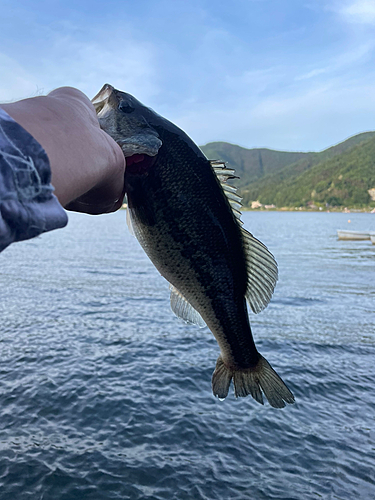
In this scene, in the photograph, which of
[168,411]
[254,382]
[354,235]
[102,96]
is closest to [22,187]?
[102,96]

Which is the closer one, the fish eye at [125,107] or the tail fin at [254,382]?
the fish eye at [125,107]

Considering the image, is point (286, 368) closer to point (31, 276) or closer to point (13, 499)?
point (13, 499)

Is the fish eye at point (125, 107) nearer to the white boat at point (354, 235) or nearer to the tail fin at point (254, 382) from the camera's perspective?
the tail fin at point (254, 382)

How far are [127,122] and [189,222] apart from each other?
2.62 feet

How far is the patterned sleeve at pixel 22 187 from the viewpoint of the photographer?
1.05 metres

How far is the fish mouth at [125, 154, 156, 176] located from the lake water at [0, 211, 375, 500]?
595cm

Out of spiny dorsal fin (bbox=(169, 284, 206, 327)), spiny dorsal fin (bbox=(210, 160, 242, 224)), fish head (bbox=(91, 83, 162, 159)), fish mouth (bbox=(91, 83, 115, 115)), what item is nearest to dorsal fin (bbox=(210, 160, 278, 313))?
spiny dorsal fin (bbox=(210, 160, 242, 224))

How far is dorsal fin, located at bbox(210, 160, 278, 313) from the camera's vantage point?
2.89m

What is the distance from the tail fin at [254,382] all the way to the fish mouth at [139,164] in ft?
6.83

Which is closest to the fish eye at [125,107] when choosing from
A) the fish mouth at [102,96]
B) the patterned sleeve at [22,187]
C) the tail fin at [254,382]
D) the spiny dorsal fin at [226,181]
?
the fish mouth at [102,96]

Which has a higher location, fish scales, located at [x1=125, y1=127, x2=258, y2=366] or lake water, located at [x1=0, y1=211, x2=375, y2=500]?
fish scales, located at [x1=125, y1=127, x2=258, y2=366]

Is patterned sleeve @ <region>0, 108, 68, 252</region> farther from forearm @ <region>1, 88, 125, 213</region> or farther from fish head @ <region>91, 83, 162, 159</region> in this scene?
fish head @ <region>91, 83, 162, 159</region>

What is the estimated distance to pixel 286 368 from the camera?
11578 millimetres

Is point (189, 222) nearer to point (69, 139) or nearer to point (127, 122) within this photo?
point (127, 122)
